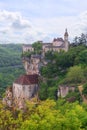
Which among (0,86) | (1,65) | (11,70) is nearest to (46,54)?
(0,86)

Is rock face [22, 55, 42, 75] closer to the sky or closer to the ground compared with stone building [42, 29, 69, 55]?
closer to the ground

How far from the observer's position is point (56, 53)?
80.6 m

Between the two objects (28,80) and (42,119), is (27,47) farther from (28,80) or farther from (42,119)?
(42,119)

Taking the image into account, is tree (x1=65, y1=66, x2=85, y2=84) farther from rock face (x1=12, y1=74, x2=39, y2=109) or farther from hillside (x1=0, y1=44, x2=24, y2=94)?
hillside (x1=0, y1=44, x2=24, y2=94)

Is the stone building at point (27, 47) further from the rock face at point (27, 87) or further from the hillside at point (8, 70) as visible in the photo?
the rock face at point (27, 87)

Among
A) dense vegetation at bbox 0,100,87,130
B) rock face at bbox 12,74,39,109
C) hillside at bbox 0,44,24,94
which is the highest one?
dense vegetation at bbox 0,100,87,130

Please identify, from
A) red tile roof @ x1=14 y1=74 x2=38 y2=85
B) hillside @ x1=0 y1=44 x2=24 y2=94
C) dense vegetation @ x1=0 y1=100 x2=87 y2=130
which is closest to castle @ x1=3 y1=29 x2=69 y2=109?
red tile roof @ x1=14 y1=74 x2=38 y2=85

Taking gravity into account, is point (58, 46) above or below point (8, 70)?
above

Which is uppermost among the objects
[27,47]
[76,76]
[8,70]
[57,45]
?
[57,45]

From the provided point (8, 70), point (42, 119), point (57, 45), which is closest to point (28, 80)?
point (57, 45)

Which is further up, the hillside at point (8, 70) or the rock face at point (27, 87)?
the rock face at point (27, 87)

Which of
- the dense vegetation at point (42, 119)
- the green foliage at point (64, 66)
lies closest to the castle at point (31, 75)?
the green foliage at point (64, 66)

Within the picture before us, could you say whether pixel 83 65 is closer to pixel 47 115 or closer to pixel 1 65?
pixel 47 115

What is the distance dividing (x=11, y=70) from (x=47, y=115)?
112 meters
